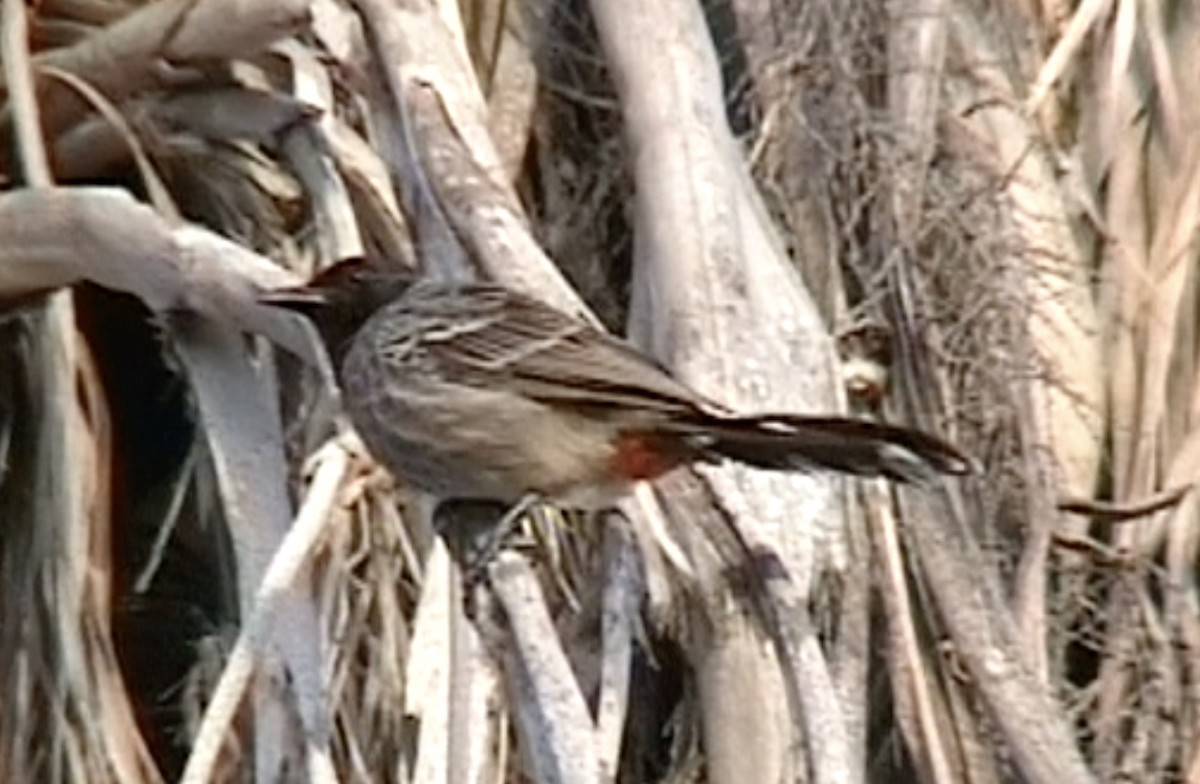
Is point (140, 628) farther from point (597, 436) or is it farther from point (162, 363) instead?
A: point (597, 436)

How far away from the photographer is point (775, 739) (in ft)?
6.29

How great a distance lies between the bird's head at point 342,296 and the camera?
1881 millimetres

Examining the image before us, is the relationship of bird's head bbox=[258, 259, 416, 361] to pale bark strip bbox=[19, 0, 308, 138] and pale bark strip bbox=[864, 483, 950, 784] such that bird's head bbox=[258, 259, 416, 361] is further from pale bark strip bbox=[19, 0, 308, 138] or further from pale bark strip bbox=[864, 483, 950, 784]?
pale bark strip bbox=[864, 483, 950, 784]

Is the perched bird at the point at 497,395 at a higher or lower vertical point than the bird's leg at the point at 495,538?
higher

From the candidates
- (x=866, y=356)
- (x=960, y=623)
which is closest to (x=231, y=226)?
(x=866, y=356)

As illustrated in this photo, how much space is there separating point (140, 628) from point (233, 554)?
219 mm

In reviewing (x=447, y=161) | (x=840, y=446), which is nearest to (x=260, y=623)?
(x=447, y=161)

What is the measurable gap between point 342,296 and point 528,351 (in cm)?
13

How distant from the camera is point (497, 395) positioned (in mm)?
1852

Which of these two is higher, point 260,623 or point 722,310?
point 722,310

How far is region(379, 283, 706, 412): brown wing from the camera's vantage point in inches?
70.7

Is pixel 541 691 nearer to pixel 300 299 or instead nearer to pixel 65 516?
pixel 300 299

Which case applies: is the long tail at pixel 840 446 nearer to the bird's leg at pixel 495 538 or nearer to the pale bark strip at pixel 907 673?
the bird's leg at pixel 495 538

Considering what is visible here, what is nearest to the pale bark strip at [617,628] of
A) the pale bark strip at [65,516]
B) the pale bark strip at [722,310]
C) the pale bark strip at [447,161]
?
the pale bark strip at [722,310]
